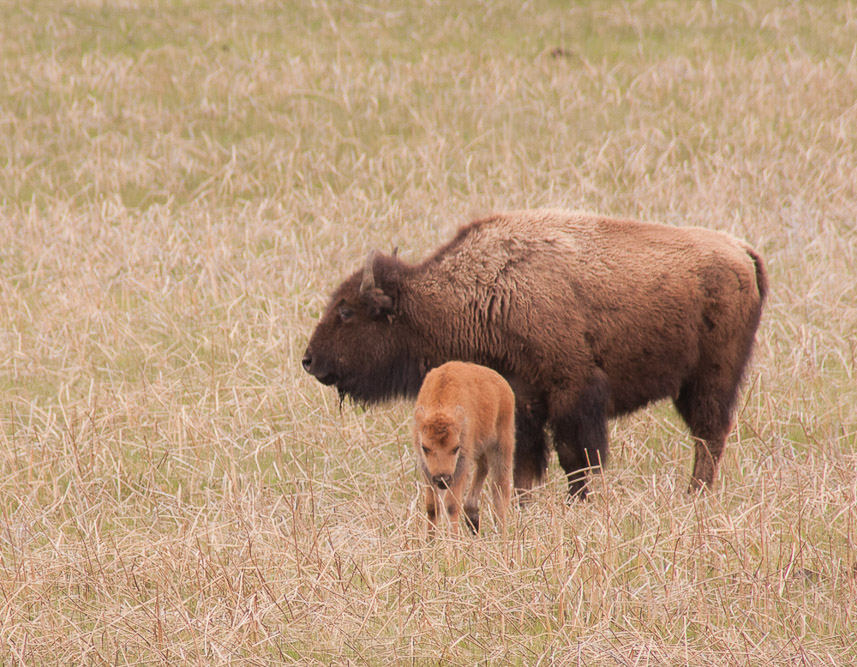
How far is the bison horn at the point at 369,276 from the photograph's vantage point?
6656 millimetres

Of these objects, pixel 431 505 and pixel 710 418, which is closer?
pixel 431 505

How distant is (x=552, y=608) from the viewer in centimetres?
478

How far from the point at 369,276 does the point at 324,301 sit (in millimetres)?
2993

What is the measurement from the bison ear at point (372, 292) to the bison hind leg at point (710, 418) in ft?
6.78

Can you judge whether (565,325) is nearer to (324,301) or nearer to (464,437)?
(464,437)

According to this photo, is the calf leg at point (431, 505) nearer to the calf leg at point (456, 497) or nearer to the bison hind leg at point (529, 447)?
the calf leg at point (456, 497)

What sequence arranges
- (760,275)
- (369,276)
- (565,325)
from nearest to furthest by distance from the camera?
(565,325) → (369,276) → (760,275)

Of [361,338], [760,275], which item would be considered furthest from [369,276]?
[760,275]

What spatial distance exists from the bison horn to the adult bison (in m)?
0.01

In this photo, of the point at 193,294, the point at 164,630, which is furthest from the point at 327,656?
the point at 193,294

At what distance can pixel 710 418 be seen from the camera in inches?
270

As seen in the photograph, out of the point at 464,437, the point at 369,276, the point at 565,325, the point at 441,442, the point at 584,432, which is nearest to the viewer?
the point at 441,442

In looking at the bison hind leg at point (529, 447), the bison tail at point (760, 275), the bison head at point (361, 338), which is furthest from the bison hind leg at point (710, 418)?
the bison head at point (361, 338)

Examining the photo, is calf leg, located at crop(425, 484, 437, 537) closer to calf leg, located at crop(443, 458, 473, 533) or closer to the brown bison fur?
the brown bison fur
